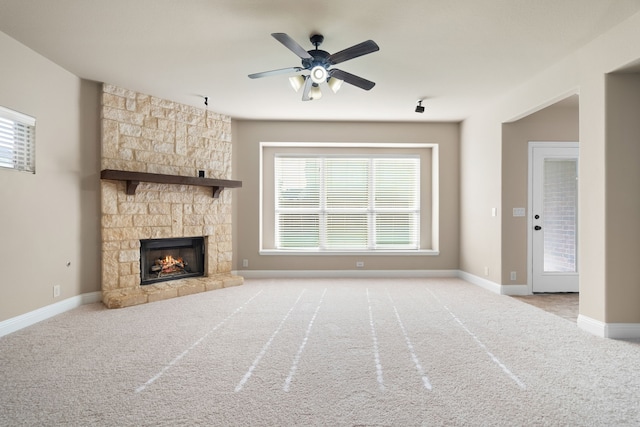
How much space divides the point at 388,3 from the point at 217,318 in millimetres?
3380

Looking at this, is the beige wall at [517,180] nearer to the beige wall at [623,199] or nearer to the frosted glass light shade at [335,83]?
the beige wall at [623,199]

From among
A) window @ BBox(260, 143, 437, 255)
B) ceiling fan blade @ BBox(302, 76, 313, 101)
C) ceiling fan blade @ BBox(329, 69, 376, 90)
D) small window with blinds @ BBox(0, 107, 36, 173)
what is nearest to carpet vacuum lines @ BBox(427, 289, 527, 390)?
ceiling fan blade @ BBox(329, 69, 376, 90)

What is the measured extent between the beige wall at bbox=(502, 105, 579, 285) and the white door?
0.12m

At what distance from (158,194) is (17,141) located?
1713 millimetres

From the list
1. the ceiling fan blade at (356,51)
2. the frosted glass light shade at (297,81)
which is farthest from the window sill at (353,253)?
the ceiling fan blade at (356,51)

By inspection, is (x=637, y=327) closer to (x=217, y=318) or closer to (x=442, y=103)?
(x=442, y=103)

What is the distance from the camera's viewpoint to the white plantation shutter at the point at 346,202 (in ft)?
21.6

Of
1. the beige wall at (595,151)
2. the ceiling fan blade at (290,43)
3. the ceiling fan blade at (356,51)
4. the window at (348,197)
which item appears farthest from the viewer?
the window at (348,197)

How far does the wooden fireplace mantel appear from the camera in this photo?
14.4 feet

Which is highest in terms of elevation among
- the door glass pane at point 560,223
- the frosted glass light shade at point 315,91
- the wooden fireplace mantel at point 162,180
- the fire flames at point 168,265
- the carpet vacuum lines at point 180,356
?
the frosted glass light shade at point 315,91

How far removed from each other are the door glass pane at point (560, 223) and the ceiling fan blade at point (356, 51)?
3.74 m

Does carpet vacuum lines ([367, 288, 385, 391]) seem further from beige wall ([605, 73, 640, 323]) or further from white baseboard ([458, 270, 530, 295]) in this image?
white baseboard ([458, 270, 530, 295])

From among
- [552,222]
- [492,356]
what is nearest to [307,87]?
[492,356]

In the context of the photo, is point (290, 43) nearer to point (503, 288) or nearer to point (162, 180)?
point (162, 180)
